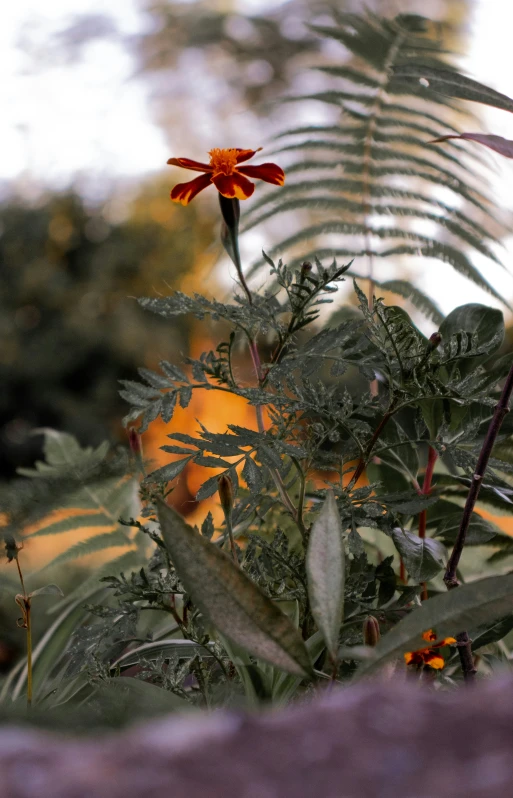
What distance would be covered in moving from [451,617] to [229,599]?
0.23ft

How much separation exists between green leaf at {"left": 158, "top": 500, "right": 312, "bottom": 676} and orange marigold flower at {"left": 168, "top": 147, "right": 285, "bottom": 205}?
0.22 meters

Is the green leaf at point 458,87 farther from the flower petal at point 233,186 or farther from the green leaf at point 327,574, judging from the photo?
the green leaf at point 327,574

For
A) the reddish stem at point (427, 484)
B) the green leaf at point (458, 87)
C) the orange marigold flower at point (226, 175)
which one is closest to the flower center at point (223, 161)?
the orange marigold flower at point (226, 175)

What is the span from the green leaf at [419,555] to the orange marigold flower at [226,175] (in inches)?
7.9

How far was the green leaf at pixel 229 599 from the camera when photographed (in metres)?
0.22

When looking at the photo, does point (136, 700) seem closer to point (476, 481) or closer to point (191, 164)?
point (476, 481)

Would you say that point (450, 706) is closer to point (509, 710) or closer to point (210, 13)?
point (509, 710)

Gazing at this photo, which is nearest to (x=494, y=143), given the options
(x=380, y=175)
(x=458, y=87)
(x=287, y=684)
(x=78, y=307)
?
(x=458, y=87)

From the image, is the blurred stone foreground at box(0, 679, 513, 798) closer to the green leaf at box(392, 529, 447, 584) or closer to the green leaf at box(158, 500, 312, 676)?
the green leaf at box(158, 500, 312, 676)

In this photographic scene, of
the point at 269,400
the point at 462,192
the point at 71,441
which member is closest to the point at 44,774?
the point at 269,400

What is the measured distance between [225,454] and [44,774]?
0.21m

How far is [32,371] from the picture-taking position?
2.53m

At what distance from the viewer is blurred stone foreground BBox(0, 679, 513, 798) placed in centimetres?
13

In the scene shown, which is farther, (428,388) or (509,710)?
(428,388)
